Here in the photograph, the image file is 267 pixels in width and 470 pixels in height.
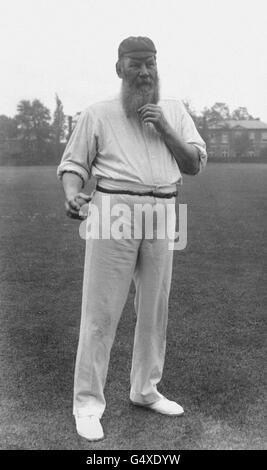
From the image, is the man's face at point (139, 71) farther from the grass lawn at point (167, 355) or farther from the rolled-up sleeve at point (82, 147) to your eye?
the grass lawn at point (167, 355)

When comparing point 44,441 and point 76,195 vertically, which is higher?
point 76,195

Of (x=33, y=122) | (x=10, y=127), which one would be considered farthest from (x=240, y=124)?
(x=10, y=127)

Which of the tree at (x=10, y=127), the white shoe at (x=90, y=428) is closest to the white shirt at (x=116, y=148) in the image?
the white shoe at (x=90, y=428)

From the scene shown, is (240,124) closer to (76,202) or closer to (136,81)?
(136,81)

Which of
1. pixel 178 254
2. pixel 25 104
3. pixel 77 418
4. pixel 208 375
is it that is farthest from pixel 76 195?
pixel 25 104

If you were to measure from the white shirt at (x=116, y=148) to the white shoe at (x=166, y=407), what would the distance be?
138 cm

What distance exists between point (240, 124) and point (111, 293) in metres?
109

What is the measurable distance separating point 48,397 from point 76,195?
147cm

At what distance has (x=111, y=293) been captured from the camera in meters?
3.44

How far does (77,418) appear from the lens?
3465 mm

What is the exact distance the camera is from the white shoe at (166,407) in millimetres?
3706

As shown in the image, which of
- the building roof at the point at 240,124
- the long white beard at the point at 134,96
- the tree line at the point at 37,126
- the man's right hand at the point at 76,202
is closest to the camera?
the man's right hand at the point at 76,202

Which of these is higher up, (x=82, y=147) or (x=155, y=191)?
(x=82, y=147)
